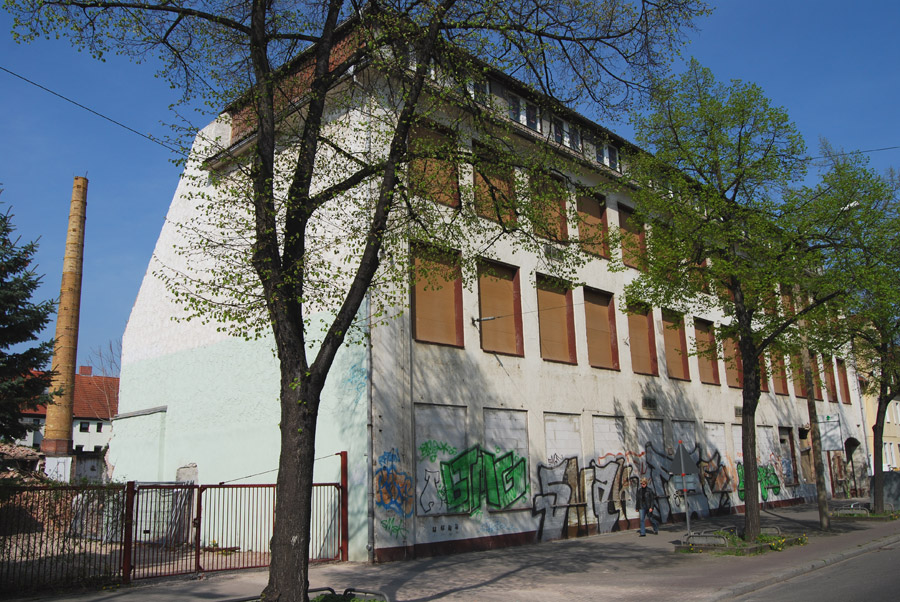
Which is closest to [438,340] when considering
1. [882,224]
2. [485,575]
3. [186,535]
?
[485,575]

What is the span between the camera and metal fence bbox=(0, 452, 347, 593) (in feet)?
34.4

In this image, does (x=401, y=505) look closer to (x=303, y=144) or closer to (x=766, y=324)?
(x=303, y=144)

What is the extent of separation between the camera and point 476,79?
1064cm

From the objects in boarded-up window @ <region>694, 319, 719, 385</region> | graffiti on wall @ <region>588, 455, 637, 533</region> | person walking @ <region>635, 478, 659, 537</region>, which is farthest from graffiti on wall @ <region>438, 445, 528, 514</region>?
boarded-up window @ <region>694, 319, 719, 385</region>

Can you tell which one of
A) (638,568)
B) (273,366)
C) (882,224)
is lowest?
(638,568)

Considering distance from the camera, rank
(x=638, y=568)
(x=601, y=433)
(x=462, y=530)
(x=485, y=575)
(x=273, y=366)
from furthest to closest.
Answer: (x=601, y=433)
(x=273, y=366)
(x=462, y=530)
(x=638, y=568)
(x=485, y=575)

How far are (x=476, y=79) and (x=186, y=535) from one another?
9.90m

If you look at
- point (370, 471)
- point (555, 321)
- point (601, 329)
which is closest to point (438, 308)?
point (370, 471)

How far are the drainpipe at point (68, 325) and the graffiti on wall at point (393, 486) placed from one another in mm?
19840

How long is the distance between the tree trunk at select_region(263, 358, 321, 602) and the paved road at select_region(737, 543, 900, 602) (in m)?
6.67

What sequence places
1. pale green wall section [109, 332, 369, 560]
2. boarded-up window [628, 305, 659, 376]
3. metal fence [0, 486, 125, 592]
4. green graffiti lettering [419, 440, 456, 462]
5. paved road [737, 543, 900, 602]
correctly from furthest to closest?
1. boarded-up window [628, 305, 659, 376]
2. green graffiti lettering [419, 440, 456, 462]
3. pale green wall section [109, 332, 369, 560]
4. metal fence [0, 486, 125, 592]
5. paved road [737, 543, 900, 602]

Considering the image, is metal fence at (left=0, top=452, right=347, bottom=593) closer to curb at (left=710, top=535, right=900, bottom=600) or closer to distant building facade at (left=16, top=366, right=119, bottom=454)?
curb at (left=710, top=535, right=900, bottom=600)

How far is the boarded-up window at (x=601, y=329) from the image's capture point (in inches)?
853

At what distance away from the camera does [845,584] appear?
35.6ft
